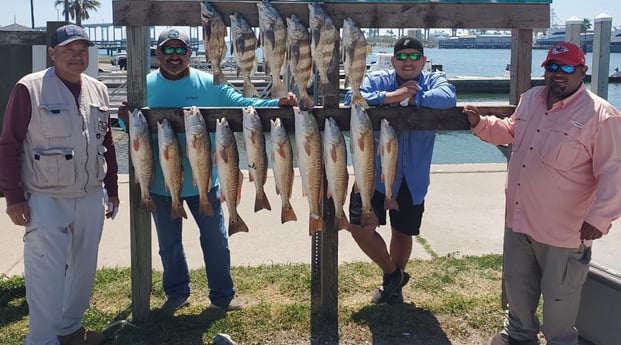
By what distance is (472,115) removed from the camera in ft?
12.8

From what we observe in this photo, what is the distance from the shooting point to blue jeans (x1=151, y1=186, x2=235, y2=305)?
14.4 ft

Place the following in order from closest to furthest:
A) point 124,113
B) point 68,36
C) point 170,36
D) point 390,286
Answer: point 68,36 < point 124,113 < point 170,36 < point 390,286

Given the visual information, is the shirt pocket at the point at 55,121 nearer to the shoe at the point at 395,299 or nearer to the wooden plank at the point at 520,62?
the shoe at the point at 395,299

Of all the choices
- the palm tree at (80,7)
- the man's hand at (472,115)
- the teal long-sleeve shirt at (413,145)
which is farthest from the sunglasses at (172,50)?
the palm tree at (80,7)

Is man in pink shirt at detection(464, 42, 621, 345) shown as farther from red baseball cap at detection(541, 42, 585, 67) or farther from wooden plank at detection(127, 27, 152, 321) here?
wooden plank at detection(127, 27, 152, 321)

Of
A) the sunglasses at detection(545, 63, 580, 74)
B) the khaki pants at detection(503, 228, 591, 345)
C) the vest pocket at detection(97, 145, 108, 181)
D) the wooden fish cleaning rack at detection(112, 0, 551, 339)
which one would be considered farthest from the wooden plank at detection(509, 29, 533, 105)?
the vest pocket at detection(97, 145, 108, 181)

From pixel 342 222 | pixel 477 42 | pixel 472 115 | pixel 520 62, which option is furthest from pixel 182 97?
pixel 477 42

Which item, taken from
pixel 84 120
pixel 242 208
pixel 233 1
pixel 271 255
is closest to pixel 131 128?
pixel 84 120

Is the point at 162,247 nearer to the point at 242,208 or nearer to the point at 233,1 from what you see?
the point at 233,1

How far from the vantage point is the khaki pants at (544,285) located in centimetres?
348

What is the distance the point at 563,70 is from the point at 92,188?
2.81 metres

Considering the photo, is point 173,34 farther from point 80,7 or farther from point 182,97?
point 80,7

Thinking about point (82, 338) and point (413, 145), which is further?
point (413, 145)

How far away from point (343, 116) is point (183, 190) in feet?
4.19
